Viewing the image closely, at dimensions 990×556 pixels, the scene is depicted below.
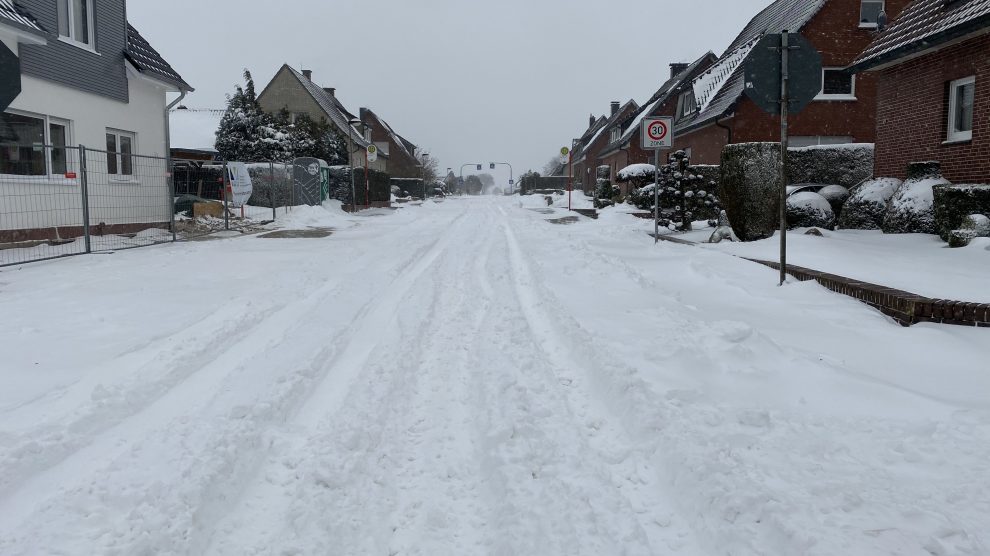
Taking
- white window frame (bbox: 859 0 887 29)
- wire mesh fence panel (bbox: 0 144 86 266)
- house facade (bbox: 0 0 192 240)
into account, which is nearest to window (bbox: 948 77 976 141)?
white window frame (bbox: 859 0 887 29)

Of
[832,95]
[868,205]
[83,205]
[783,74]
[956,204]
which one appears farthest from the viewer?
[832,95]

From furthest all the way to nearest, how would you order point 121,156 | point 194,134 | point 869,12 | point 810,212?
point 194,134 → point 869,12 → point 121,156 → point 810,212

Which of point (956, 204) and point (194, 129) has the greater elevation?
point (194, 129)

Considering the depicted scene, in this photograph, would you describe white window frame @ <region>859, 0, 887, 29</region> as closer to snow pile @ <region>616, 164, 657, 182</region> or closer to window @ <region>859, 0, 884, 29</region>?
window @ <region>859, 0, 884, 29</region>

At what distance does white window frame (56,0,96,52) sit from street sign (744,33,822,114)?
12901mm

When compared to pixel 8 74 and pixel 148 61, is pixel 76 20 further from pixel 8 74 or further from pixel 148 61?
pixel 8 74

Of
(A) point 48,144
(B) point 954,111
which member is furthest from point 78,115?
(B) point 954,111

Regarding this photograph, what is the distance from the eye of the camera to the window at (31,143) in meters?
11.7

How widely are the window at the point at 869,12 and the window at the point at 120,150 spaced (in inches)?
904

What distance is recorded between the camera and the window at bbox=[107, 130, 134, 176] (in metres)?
15.0

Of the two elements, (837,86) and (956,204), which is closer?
(956,204)

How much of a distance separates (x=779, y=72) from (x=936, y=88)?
703 cm

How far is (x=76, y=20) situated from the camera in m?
14.2

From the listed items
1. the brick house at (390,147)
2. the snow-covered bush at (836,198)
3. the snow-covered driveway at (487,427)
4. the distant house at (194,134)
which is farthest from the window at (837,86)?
the brick house at (390,147)
